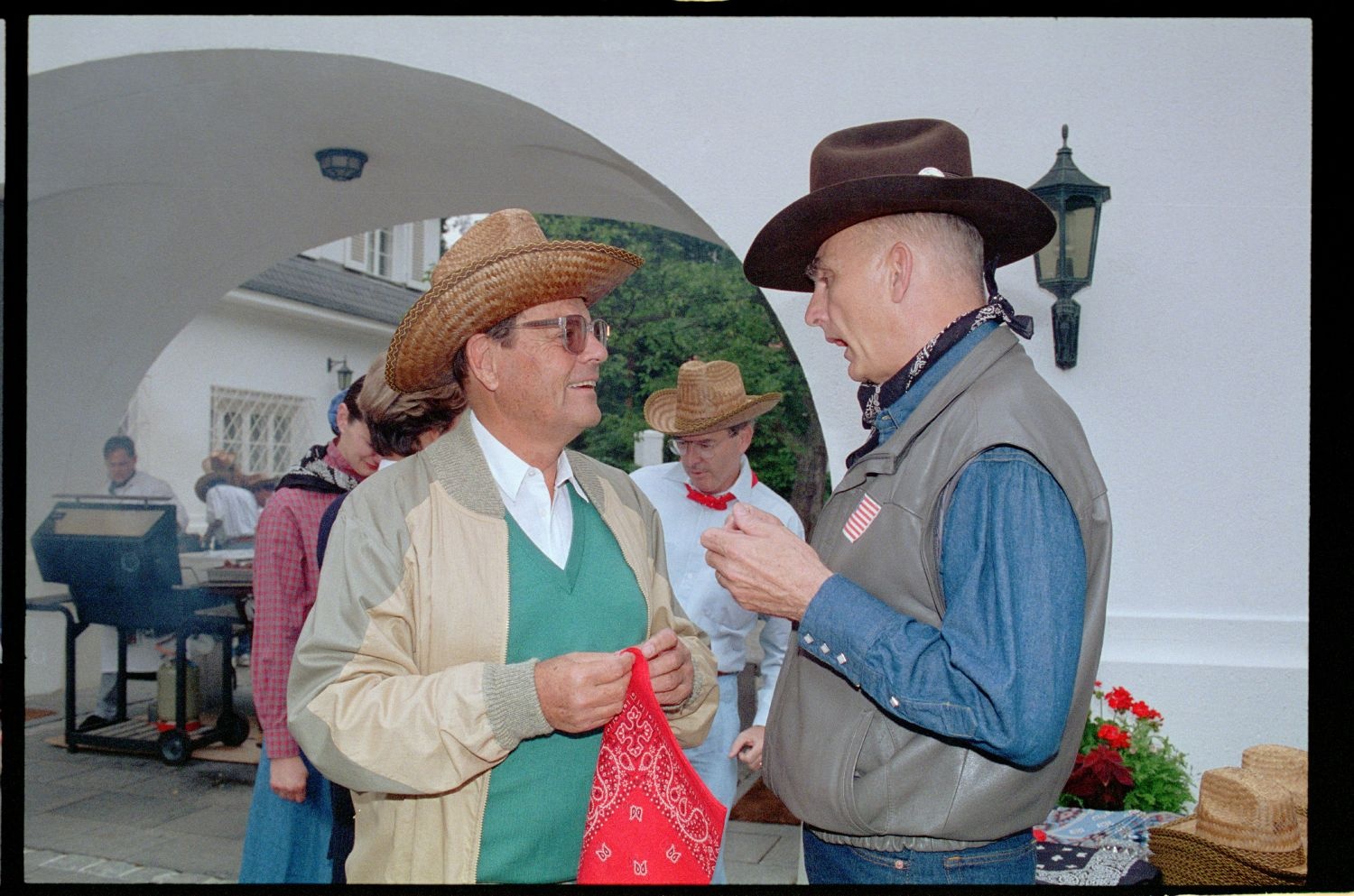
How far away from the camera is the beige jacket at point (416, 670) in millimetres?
1770

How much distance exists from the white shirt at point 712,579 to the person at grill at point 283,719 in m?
1.41

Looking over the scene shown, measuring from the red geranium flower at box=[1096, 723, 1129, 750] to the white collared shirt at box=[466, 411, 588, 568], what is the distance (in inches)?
89.3

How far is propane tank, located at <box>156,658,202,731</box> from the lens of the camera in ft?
21.9

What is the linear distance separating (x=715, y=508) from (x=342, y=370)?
41.8 feet

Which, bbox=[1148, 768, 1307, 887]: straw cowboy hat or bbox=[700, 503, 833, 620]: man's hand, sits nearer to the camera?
bbox=[700, 503, 833, 620]: man's hand

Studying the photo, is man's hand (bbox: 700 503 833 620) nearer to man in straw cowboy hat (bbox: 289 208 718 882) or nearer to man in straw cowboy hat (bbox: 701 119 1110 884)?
man in straw cowboy hat (bbox: 701 119 1110 884)

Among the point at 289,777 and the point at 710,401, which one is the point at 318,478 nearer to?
the point at 289,777

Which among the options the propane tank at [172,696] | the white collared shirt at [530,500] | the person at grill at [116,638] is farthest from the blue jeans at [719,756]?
the propane tank at [172,696]

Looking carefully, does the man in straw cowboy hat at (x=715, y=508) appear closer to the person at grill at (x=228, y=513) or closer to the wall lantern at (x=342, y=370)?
the person at grill at (x=228, y=513)

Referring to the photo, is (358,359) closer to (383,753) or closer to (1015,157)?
(1015,157)

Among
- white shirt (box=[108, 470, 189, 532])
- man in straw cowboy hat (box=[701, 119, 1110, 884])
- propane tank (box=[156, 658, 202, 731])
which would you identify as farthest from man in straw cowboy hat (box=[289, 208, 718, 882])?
white shirt (box=[108, 470, 189, 532])
